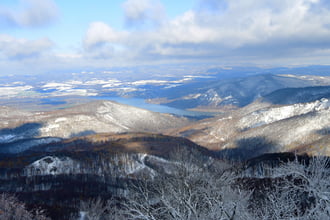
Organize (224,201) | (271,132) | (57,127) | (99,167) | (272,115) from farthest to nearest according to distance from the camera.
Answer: (57,127)
(272,115)
(271,132)
(99,167)
(224,201)

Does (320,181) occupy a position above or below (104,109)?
above

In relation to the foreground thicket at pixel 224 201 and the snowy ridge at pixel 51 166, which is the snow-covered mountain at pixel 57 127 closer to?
the snowy ridge at pixel 51 166

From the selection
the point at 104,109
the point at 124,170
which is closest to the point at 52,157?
the point at 124,170

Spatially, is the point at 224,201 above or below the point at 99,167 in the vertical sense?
above

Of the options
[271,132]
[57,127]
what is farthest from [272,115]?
[57,127]

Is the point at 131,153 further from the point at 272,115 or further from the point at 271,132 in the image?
the point at 272,115

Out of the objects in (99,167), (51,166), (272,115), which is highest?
(51,166)

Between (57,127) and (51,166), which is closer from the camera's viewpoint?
(51,166)

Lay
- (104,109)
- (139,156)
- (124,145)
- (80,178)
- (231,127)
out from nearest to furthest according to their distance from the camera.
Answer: (80,178) < (139,156) < (124,145) < (231,127) < (104,109)

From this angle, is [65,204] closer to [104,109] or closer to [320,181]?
[320,181]

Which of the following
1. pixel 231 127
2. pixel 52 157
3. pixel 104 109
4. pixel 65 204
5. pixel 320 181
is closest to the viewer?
pixel 320 181

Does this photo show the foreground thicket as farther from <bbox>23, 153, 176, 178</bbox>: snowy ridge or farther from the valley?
<bbox>23, 153, 176, 178</bbox>: snowy ridge
